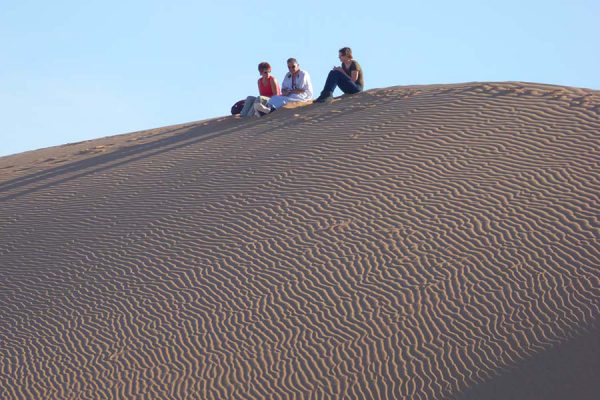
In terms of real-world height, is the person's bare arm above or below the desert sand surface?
above

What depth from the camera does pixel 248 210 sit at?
12422 millimetres

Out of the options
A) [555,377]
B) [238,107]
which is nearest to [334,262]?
[555,377]

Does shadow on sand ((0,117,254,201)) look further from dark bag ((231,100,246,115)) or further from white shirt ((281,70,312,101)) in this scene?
white shirt ((281,70,312,101))

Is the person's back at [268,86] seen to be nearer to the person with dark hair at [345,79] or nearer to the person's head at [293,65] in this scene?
the person's head at [293,65]

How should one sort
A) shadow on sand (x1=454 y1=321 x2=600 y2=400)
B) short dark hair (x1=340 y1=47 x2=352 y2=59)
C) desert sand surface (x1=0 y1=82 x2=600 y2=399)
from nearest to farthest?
shadow on sand (x1=454 y1=321 x2=600 y2=400)
desert sand surface (x1=0 y1=82 x2=600 y2=399)
short dark hair (x1=340 y1=47 x2=352 y2=59)

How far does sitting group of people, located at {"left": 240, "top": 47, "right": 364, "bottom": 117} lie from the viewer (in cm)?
1581

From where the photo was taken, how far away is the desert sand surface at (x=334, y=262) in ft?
28.2

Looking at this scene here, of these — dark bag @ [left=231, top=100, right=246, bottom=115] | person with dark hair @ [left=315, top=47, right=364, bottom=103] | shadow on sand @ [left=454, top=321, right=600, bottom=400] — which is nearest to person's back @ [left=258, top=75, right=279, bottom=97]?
dark bag @ [left=231, top=100, right=246, bottom=115]

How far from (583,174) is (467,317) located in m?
3.20

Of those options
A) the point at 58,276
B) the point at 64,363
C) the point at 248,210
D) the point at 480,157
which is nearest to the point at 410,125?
the point at 480,157

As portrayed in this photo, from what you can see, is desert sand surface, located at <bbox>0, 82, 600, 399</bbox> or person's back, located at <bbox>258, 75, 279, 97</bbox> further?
person's back, located at <bbox>258, 75, 279, 97</bbox>

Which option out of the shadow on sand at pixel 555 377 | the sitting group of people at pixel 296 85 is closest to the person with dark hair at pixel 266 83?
the sitting group of people at pixel 296 85

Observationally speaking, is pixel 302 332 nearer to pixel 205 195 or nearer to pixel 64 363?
pixel 64 363

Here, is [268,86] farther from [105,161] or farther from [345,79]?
[105,161]
